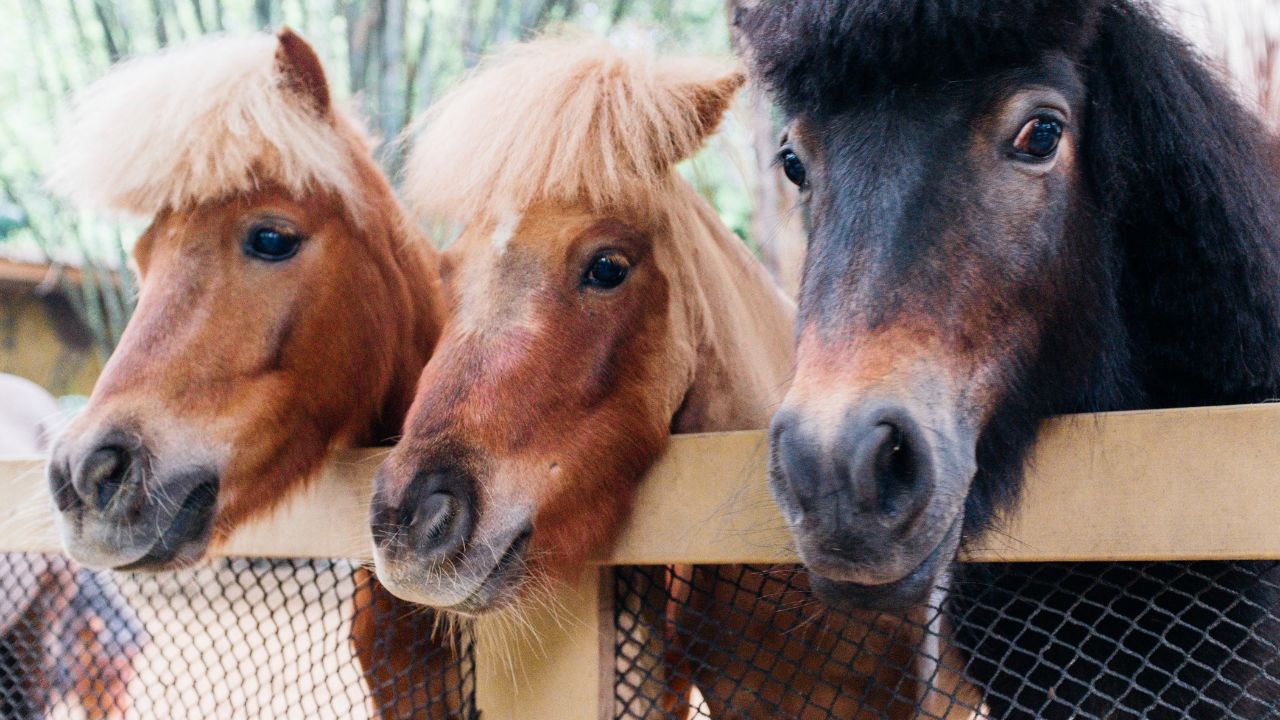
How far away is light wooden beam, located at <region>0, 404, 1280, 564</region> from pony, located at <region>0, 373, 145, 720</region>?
9.11ft

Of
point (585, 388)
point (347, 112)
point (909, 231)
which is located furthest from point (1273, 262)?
point (347, 112)

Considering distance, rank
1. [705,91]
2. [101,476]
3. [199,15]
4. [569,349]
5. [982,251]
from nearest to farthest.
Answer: [982,251], [569,349], [101,476], [705,91], [199,15]

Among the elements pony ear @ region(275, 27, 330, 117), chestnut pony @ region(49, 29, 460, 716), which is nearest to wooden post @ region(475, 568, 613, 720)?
chestnut pony @ region(49, 29, 460, 716)

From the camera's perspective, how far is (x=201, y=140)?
2578mm

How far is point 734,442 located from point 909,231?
1.46ft

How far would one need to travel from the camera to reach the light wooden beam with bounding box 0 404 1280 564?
51.6 inches

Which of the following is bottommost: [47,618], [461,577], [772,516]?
[47,618]

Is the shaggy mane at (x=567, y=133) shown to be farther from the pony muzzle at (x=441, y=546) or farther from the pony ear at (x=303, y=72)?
the pony muzzle at (x=441, y=546)

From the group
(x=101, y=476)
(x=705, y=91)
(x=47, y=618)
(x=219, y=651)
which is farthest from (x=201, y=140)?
(x=219, y=651)

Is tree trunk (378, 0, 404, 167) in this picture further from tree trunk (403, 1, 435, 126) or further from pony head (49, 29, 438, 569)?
pony head (49, 29, 438, 569)

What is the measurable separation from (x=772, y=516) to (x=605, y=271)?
81 cm

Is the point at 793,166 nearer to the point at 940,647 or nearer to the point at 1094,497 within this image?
the point at 1094,497

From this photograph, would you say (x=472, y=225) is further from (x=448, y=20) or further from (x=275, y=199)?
(x=448, y=20)

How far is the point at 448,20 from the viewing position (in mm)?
6676
